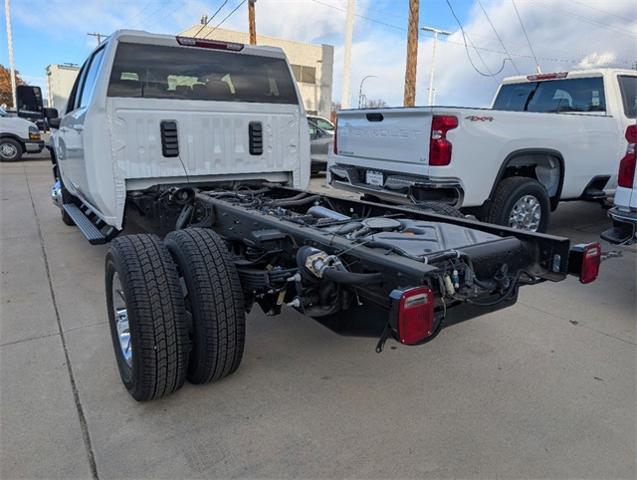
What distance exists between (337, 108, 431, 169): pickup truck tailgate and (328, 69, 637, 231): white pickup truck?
0.04 ft

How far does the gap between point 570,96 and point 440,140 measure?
9.95 ft

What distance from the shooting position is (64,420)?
101 inches

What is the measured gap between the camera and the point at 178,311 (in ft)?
8.43

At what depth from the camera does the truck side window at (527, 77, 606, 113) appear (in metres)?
6.53

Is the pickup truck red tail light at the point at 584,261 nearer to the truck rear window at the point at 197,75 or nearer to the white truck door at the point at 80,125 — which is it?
the truck rear window at the point at 197,75

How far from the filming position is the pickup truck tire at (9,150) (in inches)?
623

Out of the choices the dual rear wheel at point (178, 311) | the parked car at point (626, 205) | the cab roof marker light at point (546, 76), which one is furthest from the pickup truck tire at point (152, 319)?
the cab roof marker light at point (546, 76)

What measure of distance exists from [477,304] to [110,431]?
1.95 m

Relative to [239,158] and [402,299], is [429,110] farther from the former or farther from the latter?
[402,299]

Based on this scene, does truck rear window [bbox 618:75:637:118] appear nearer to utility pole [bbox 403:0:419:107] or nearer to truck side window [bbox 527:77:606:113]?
truck side window [bbox 527:77:606:113]

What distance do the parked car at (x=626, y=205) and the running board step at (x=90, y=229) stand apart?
4241 millimetres

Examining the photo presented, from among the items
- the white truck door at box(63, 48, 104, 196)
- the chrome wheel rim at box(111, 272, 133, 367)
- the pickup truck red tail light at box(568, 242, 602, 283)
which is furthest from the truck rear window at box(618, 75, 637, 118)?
the chrome wheel rim at box(111, 272, 133, 367)

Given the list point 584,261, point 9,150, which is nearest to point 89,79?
point 584,261

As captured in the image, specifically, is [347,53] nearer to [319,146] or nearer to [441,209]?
[319,146]
